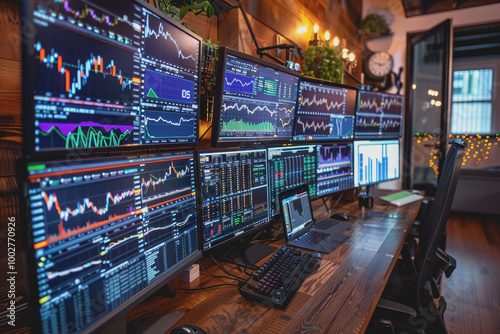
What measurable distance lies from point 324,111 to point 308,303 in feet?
4.24

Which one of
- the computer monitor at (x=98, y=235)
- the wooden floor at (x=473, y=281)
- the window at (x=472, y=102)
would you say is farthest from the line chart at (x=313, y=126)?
the window at (x=472, y=102)

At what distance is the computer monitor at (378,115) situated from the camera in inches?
88.3

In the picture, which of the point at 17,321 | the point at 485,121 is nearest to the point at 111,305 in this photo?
the point at 17,321

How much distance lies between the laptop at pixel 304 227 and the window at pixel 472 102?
4600mm

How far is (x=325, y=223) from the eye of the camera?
1764mm

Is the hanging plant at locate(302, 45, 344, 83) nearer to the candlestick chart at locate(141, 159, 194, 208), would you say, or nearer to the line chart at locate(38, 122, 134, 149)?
the candlestick chart at locate(141, 159, 194, 208)

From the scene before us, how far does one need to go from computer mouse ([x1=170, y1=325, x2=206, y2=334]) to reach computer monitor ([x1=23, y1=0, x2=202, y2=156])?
0.49m

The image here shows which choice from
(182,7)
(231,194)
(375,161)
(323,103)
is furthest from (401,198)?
(182,7)

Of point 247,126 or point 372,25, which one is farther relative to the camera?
point 372,25

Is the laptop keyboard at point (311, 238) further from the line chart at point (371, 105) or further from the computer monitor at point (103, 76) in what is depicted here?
the line chart at point (371, 105)

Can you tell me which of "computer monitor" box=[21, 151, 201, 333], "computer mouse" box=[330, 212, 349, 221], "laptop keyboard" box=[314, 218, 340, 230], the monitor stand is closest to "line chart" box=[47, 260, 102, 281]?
"computer monitor" box=[21, 151, 201, 333]

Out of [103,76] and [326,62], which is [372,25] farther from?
[103,76]

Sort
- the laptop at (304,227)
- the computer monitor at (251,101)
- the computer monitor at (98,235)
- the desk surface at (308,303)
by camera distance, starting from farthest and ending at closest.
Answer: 1. the laptop at (304,227)
2. the computer monitor at (251,101)
3. the desk surface at (308,303)
4. the computer monitor at (98,235)

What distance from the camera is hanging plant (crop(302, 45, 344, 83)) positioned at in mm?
2342
